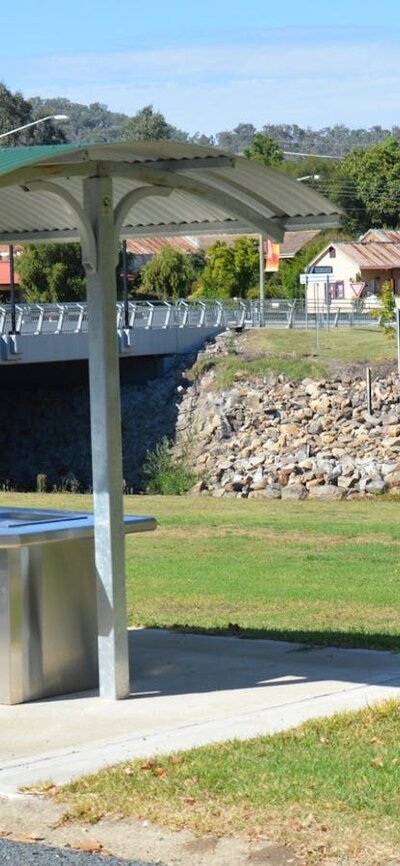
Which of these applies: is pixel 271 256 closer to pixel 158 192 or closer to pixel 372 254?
pixel 372 254

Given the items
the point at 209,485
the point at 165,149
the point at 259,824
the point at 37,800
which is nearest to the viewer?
the point at 259,824

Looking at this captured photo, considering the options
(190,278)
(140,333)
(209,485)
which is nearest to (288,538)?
(209,485)

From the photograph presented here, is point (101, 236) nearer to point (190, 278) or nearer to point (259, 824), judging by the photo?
point (259, 824)

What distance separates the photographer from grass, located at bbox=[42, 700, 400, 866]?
260 inches

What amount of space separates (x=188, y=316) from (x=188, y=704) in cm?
4439

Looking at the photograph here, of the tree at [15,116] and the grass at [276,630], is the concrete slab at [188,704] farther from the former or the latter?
the tree at [15,116]

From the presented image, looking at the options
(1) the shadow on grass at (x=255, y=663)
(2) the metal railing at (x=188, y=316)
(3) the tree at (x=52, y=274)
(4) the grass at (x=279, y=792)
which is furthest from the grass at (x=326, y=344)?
(4) the grass at (x=279, y=792)

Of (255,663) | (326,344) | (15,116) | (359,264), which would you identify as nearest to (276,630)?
(255,663)

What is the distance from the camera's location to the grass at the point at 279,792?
660 cm

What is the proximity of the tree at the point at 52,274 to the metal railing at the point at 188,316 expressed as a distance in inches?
262

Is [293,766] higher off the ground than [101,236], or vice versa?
[101,236]

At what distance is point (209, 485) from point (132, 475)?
4189mm

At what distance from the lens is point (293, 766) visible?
7.65m

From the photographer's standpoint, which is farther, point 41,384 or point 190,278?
point 190,278
